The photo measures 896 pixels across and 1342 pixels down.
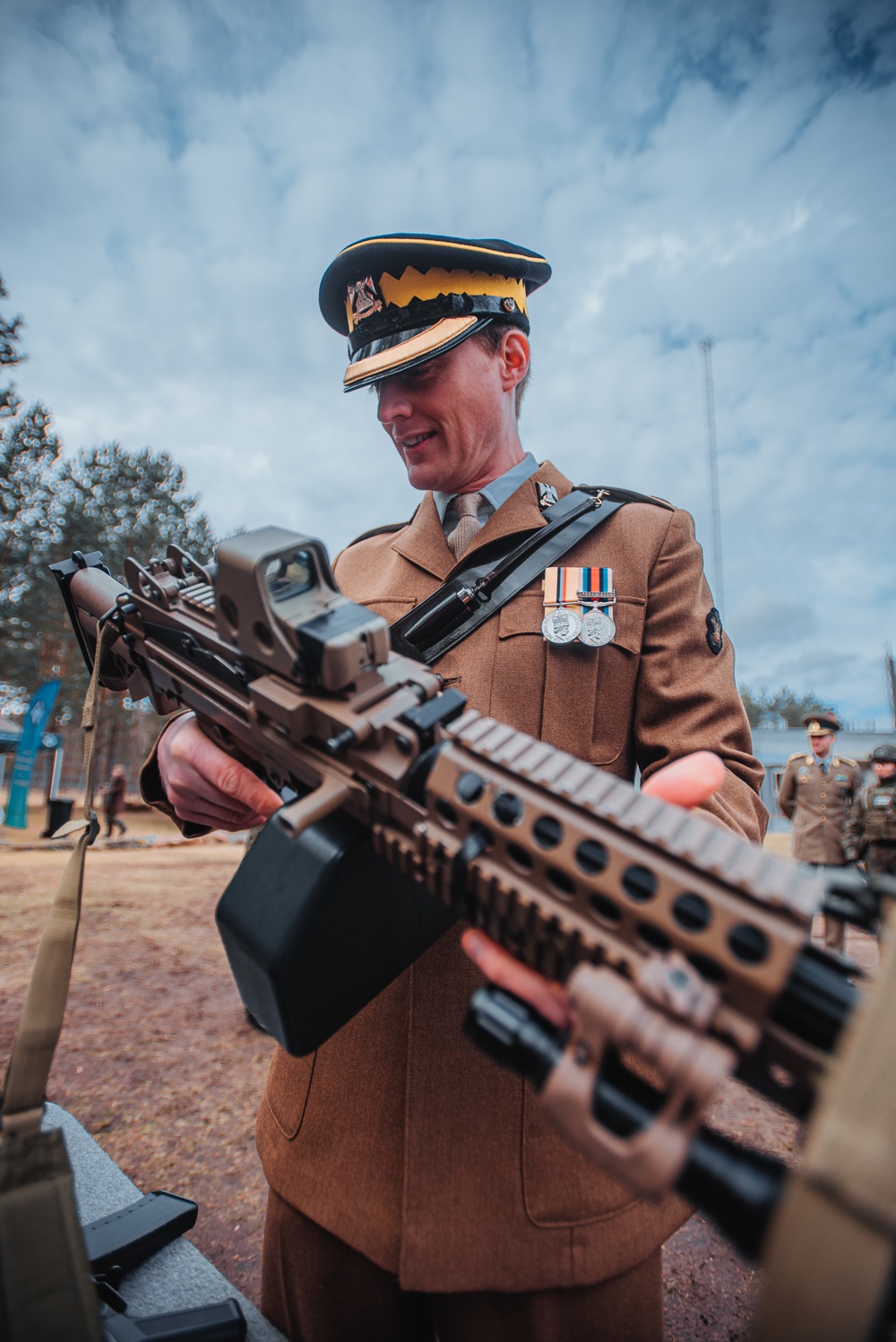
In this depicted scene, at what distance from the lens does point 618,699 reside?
172 cm

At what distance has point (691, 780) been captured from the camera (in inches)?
40.9

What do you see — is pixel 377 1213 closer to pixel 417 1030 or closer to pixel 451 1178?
pixel 451 1178

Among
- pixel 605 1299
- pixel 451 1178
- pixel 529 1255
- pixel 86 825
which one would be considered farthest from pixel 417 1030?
pixel 86 825

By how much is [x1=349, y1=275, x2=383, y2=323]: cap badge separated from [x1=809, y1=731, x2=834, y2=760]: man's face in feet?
32.4

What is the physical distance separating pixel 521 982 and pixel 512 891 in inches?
5.1

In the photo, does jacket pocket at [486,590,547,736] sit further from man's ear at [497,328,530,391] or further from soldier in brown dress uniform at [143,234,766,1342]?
man's ear at [497,328,530,391]

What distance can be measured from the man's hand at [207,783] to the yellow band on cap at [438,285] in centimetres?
147

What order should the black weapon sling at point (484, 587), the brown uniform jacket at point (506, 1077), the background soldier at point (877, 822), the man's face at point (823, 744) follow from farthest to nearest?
the man's face at point (823, 744), the background soldier at point (877, 822), the black weapon sling at point (484, 587), the brown uniform jacket at point (506, 1077)

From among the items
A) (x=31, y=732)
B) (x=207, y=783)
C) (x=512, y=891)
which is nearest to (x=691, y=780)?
(x=512, y=891)

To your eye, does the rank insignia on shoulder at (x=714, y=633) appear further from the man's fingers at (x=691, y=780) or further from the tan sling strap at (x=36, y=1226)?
the tan sling strap at (x=36, y=1226)

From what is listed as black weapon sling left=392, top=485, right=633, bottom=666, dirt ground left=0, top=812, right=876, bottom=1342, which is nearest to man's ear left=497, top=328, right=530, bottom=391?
black weapon sling left=392, top=485, right=633, bottom=666

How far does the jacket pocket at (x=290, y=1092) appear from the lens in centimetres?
168

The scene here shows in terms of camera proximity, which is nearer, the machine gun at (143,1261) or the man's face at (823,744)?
the machine gun at (143,1261)

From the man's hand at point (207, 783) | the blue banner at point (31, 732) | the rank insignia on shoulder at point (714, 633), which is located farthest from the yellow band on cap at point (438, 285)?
the blue banner at point (31, 732)
